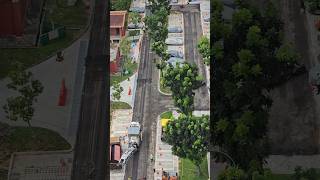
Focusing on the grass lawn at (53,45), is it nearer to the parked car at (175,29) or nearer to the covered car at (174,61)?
the parked car at (175,29)

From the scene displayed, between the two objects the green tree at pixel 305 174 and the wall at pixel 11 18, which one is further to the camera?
the wall at pixel 11 18

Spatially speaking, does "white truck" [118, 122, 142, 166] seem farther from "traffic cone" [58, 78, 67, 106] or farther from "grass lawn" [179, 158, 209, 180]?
"traffic cone" [58, 78, 67, 106]

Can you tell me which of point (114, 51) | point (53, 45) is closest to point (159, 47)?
point (114, 51)

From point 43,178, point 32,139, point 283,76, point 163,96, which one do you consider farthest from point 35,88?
point 283,76

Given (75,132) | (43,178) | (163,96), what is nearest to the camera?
(163,96)

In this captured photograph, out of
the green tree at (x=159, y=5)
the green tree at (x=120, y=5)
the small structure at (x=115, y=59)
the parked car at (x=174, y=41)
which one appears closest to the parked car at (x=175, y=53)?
the parked car at (x=174, y=41)

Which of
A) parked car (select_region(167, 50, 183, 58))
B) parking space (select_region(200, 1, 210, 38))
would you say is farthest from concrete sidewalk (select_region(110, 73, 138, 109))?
parking space (select_region(200, 1, 210, 38))

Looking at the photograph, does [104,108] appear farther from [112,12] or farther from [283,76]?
[283,76]
